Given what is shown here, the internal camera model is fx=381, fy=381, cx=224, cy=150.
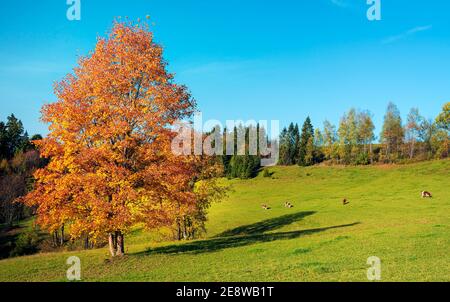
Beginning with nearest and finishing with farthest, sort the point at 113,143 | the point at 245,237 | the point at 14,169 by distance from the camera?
1. the point at 113,143
2. the point at 245,237
3. the point at 14,169

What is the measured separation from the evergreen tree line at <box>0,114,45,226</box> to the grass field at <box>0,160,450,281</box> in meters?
32.7

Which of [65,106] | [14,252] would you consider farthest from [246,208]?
[65,106]

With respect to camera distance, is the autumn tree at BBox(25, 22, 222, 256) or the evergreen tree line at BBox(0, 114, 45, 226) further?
the evergreen tree line at BBox(0, 114, 45, 226)

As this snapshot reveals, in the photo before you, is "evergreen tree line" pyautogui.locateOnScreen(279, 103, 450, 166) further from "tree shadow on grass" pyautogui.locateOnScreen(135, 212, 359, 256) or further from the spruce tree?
"tree shadow on grass" pyautogui.locateOnScreen(135, 212, 359, 256)

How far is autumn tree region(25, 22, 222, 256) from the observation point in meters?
24.9

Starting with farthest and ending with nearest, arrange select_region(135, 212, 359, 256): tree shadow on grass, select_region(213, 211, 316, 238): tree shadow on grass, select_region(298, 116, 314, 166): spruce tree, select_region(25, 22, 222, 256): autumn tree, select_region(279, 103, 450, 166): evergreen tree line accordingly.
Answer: select_region(298, 116, 314, 166): spruce tree
select_region(279, 103, 450, 166): evergreen tree line
select_region(213, 211, 316, 238): tree shadow on grass
select_region(135, 212, 359, 256): tree shadow on grass
select_region(25, 22, 222, 256): autumn tree

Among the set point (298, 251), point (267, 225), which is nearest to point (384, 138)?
point (267, 225)

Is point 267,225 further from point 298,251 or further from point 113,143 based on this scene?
point 113,143

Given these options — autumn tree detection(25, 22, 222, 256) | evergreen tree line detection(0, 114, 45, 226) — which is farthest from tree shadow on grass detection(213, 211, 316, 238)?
evergreen tree line detection(0, 114, 45, 226)

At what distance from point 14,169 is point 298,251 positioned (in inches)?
4558

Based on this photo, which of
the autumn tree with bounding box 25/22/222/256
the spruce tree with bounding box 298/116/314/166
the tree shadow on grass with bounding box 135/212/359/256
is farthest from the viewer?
the spruce tree with bounding box 298/116/314/166

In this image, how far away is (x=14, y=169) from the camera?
119 meters

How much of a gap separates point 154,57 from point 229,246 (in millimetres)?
16938

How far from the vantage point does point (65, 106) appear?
2573 centimetres
